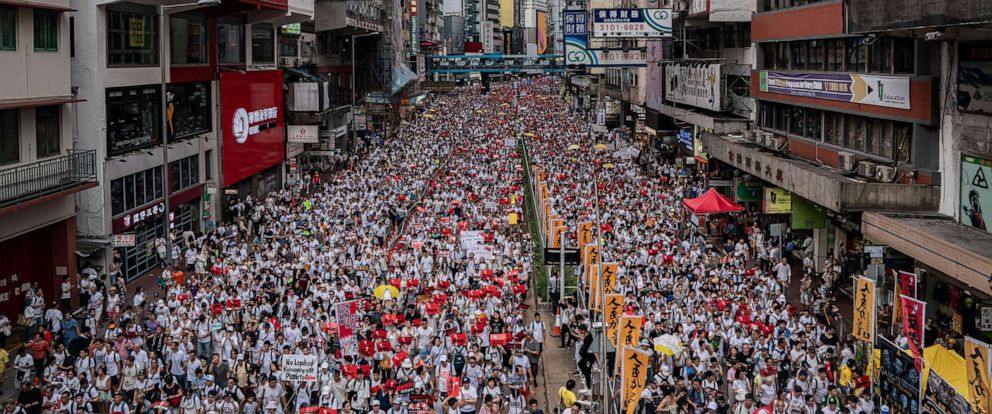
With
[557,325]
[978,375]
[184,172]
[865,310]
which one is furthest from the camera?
[184,172]

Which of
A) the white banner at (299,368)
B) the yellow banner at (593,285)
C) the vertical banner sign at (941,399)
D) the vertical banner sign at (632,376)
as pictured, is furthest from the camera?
the yellow banner at (593,285)

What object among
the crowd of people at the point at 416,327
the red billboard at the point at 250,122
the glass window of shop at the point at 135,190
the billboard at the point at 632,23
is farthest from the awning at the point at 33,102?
the billboard at the point at 632,23

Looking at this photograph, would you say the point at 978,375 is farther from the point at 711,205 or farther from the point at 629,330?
the point at 711,205

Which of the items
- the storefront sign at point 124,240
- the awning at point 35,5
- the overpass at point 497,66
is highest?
the overpass at point 497,66

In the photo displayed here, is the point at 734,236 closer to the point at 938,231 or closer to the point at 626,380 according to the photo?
the point at 938,231

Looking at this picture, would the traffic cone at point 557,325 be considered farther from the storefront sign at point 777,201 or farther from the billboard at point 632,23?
the billboard at point 632,23

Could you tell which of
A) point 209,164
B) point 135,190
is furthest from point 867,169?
point 209,164

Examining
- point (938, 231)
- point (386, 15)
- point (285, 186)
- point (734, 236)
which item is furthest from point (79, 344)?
point (386, 15)

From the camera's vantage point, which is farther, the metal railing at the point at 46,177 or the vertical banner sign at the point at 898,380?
the metal railing at the point at 46,177

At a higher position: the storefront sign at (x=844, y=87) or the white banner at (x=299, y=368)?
the storefront sign at (x=844, y=87)
